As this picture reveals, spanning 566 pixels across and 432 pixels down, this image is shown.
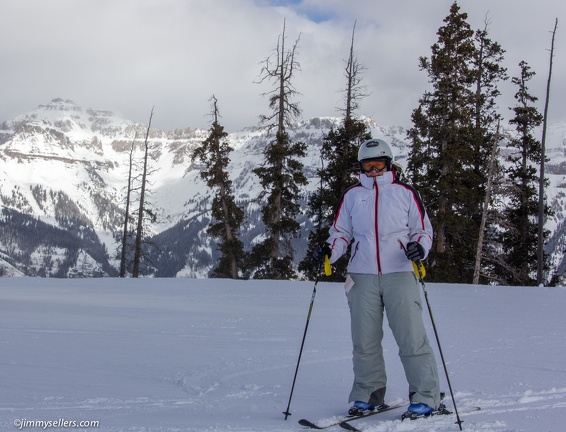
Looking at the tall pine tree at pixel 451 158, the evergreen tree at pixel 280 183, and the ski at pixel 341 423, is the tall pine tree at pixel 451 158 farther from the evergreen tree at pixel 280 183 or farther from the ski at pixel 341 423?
the ski at pixel 341 423

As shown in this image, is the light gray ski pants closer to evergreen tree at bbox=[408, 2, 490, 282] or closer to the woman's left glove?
the woman's left glove

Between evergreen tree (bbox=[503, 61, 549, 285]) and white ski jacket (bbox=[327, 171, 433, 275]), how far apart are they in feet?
76.7

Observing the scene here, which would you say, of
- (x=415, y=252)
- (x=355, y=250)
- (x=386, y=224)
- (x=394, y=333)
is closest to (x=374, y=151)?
(x=386, y=224)

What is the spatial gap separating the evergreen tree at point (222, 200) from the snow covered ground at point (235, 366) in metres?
17.5

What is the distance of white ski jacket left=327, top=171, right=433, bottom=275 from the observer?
4586 millimetres

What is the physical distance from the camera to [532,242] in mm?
27812

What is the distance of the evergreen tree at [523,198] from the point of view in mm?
27453

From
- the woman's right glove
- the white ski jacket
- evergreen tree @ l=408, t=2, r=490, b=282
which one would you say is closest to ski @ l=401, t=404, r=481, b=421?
the white ski jacket

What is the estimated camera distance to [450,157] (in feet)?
81.1

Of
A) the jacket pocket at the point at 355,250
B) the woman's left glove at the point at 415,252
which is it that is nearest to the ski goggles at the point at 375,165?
the jacket pocket at the point at 355,250

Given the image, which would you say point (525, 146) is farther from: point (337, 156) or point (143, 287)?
point (143, 287)

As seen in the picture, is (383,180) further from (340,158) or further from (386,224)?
(340,158)

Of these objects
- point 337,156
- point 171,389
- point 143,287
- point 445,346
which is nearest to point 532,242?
point 337,156

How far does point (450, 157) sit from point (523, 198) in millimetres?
5295
